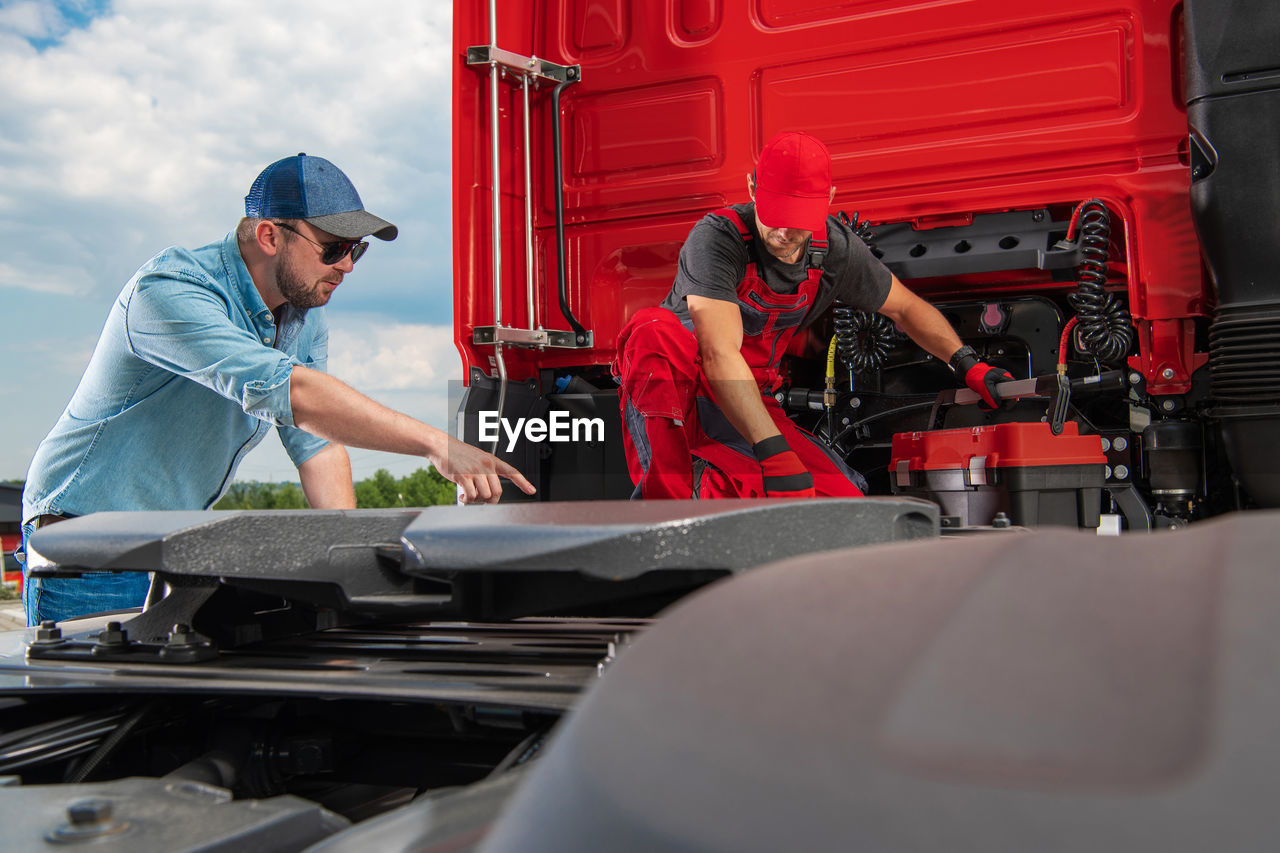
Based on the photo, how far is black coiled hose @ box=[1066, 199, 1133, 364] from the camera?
96.2 inches

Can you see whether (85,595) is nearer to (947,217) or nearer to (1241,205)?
(947,217)

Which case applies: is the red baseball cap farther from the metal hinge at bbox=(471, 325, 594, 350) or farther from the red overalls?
the metal hinge at bbox=(471, 325, 594, 350)

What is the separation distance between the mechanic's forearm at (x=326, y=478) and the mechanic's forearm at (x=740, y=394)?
1.03 metres

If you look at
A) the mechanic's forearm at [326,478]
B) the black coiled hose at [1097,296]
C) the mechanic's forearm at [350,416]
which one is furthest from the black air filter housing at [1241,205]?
the mechanic's forearm at [326,478]

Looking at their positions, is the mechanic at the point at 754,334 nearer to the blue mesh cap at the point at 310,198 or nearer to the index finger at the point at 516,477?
the blue mesh cap at the point at 310,198

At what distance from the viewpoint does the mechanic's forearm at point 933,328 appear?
8.92ft

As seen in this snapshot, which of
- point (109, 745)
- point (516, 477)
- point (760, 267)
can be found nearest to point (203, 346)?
point (516, 477)

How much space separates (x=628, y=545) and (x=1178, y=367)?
217 cm

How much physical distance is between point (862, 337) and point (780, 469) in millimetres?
503

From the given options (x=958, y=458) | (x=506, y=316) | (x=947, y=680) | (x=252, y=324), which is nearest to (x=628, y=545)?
(x=947, y=680)

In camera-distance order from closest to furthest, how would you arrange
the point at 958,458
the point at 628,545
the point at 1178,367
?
the point at 628,545 < the point at 1178,367 < the point at 958,458

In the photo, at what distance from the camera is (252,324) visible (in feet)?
7.16

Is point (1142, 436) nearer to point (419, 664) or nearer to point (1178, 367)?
point (1178, 367)

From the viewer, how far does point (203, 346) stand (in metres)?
1.82
